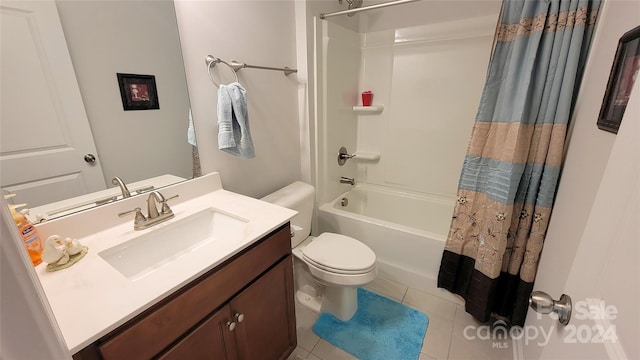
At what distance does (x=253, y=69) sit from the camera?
1539 millimetres

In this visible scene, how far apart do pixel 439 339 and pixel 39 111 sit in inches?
82.6

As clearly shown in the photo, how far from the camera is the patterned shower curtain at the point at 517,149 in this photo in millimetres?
1169

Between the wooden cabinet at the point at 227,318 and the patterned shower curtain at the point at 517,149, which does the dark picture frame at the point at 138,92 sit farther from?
the patterned shower curtain at the point at 517,149

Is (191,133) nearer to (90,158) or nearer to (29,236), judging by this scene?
(90,158)

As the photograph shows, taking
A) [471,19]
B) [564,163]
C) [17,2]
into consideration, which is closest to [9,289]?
[17,2]

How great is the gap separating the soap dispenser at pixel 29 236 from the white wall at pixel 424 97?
2260mm

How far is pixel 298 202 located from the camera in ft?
5.50

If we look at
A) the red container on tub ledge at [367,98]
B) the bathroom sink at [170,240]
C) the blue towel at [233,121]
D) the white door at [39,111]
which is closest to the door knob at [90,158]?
the white door at [39,111]

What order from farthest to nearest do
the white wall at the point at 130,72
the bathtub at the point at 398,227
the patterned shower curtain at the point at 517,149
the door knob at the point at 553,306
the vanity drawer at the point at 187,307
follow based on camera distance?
the bathtub at the point at 398,227
the patterned shower curtain at the point at 517,149
the white wall at the point at 130,72
the vanity drawer at the point at 187,307
the door knob at the point at 553,306

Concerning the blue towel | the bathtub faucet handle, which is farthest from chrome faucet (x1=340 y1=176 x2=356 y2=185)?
the blue towel

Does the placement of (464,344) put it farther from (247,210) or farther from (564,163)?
(247,210)

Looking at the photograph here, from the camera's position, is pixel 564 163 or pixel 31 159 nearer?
pixel 31 159

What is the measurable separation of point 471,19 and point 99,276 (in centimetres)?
253

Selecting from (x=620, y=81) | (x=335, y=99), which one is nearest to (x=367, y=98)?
(x=335, y=99)
